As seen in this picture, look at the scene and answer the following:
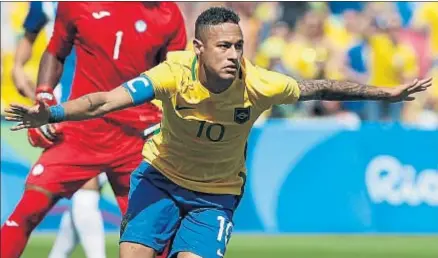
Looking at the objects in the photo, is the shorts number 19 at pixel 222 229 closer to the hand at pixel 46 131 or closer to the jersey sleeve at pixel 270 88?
the jersey sleeve at pixel 270 88

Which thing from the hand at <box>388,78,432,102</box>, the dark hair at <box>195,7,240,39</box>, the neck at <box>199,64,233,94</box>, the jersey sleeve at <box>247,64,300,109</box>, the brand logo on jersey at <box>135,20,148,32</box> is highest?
the brand logo on jersey at <box>135,20,148,32</box>

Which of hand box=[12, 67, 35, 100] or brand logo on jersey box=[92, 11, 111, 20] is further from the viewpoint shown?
hand box=[12, 67, 35, 100]

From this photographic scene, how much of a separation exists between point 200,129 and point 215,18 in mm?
660

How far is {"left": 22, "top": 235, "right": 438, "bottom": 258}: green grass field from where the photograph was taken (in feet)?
42.4

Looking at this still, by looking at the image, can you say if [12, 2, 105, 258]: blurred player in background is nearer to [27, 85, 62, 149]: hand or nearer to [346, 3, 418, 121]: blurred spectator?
[27, 85, 62, 149]: hand

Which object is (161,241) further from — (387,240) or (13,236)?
(387,240)

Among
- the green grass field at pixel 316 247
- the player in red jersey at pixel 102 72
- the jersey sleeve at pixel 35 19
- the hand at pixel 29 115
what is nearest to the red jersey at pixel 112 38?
the player in red jersey at pixel 102 72

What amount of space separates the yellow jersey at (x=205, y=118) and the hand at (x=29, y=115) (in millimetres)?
734

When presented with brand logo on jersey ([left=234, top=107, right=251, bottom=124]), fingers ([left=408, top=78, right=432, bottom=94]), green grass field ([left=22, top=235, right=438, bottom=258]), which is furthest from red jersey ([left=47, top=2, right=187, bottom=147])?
green grass field ([left=22, top=235, right=438, bottom=258])

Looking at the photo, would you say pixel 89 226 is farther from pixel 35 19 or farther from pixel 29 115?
pixel 29 115

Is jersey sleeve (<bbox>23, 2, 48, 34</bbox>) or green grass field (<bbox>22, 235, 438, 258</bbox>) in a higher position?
green grass field (<bbox>22, 235, 438, 258</bbox>)

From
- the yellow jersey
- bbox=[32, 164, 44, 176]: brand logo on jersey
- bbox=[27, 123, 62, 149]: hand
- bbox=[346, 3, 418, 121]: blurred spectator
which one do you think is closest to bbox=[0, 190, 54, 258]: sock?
bbox=[32, 164, 44, 176]: brand logo on jersey

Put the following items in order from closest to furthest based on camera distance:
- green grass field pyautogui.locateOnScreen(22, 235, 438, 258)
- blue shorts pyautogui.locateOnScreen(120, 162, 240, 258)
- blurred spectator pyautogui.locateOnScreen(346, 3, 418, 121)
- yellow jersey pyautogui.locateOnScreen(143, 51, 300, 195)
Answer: yellow jersey pyautogui.locateOnScreen(143, 51, 300, 195) < blue shorts pyautogui.locateOnScreen(120, 162, 240, 258) < green grass field pyautogui.locateOnScreen(22, 235, 438, 258) < blurred spectator pyautogui.locateOnScreen(346, 3, 418, 121)

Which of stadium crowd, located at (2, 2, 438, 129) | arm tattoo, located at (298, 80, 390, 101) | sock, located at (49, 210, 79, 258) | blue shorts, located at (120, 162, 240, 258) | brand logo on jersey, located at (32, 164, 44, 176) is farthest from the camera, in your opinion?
stadium crowd, located at (2, 2, 438, 129)
